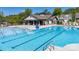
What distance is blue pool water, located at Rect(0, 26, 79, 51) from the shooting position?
11.1 feet

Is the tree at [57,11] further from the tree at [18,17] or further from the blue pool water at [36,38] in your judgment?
the tree at [18,17]

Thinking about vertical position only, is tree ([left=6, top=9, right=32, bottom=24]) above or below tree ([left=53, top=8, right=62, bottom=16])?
below

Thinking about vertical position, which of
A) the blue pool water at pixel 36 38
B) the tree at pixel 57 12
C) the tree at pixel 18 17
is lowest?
the blue pool water at pixel 36 38

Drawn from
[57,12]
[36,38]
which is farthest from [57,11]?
[36,38]

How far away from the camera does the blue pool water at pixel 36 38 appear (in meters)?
3.39

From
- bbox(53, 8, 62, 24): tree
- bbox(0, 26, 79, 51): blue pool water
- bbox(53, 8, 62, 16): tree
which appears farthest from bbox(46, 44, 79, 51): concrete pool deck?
bbox(53, 8, 62, 16): tree

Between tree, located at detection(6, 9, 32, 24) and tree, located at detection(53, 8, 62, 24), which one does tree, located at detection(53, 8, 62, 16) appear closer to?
tree, located at detection(53, 8, 62, 24)

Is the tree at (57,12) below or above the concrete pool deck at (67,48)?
above

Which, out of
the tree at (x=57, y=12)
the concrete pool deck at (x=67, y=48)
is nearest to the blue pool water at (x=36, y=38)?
the concrete pool deck at (x=67, y=48)

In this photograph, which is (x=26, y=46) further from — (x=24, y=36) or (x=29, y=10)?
(x=29, y=10)

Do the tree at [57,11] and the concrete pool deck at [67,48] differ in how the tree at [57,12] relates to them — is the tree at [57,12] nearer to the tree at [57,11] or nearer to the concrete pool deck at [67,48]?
the tree at [57,11]
